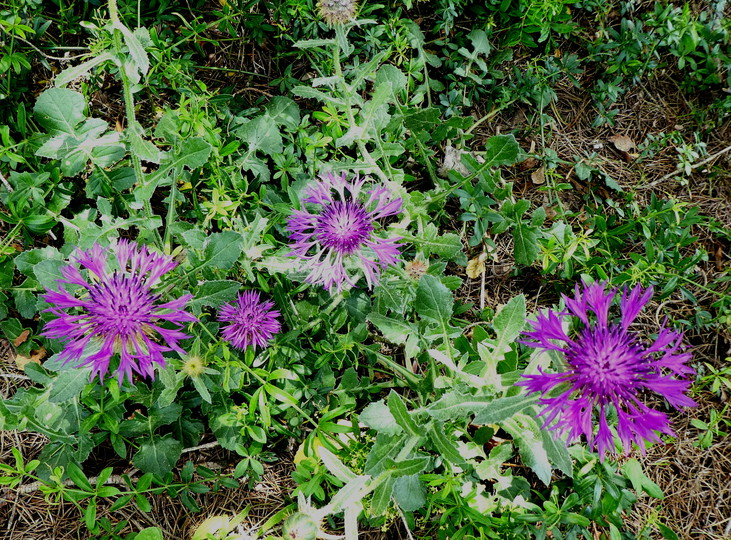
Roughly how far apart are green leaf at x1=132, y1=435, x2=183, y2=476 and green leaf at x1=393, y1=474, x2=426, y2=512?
3.21ft

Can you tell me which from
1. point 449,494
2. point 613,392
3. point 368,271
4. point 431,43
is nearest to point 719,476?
point 449,494

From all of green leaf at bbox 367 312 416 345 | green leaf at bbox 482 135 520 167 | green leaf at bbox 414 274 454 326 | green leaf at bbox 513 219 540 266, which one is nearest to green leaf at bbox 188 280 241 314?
green leaf at bbox 367 312 416 345

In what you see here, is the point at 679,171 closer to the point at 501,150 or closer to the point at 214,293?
the point at 501,150

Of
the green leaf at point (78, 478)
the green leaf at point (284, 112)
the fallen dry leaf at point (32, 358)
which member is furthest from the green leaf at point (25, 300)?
the green leaf at point (284, 112)

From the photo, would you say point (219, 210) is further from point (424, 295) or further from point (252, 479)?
point (252, 479)

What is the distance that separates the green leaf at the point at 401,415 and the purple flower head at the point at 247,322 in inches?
25.0

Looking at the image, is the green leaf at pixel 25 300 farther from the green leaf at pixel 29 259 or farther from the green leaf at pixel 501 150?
the green leaf at pixel 501 150

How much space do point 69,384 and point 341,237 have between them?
1.08 metres

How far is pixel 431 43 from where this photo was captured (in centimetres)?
316

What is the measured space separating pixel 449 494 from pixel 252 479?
88 centimetres

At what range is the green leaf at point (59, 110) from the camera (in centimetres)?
237

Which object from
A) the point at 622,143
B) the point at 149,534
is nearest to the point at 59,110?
the point at 149,534

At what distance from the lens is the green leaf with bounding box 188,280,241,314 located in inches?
79.2

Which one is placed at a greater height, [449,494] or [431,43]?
[431,43]
